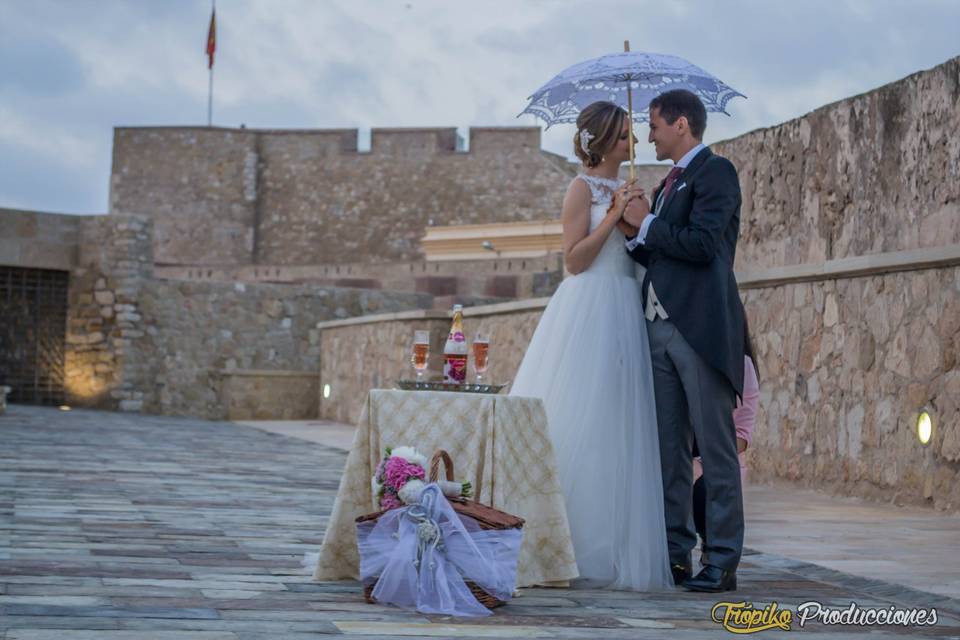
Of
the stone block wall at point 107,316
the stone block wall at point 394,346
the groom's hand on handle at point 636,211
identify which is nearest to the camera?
the groom's hand on handle at point 636,211

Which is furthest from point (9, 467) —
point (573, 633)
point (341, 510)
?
point (573, 633)

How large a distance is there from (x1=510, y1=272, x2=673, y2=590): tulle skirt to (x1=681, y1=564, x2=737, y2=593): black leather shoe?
11 cm

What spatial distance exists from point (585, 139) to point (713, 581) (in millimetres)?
1483

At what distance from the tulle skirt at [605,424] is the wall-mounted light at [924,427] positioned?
2.69 metres

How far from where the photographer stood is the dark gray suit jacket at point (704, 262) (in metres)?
4.11

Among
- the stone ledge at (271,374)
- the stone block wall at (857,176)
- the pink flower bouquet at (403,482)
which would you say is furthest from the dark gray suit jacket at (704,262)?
the stone ledge at (271,374)

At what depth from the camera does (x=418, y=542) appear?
3.64 meters

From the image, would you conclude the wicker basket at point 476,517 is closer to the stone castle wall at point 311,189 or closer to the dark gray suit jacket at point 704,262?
the dark gray suit jacket at point 704,262

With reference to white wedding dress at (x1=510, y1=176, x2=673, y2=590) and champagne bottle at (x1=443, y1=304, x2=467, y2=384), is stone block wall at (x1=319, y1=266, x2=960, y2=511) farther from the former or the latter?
champagne bottle at (x1=443, y1=304, x2=467, y2=384)

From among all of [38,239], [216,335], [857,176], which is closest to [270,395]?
[216,335]

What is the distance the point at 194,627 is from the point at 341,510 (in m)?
1.02

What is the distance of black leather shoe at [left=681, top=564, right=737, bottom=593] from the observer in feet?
13.2

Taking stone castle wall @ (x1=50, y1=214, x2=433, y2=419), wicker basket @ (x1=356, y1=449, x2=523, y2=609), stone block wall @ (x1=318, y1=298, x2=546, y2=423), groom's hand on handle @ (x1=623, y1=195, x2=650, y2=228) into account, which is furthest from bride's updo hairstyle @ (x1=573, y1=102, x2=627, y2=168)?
stone castle wall @ (x1=50, y1=214, x2=433, y2=419)

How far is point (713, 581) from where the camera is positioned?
4.04 m
